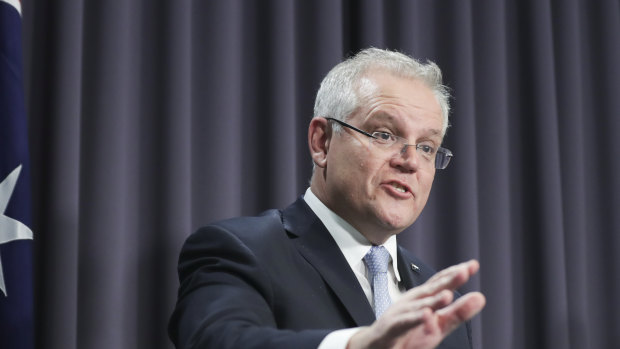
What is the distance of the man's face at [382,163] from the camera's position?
1.69 m

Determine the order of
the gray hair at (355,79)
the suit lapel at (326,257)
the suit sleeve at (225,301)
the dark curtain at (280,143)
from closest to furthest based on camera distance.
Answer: the suit sleeve at (225,301), the suit lapel at (326,257), the gray hair at (355,79), the dark curtain at (280,143)

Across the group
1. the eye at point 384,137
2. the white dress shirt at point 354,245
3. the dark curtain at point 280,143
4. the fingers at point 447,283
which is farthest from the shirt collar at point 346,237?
the fingers at point 447,283

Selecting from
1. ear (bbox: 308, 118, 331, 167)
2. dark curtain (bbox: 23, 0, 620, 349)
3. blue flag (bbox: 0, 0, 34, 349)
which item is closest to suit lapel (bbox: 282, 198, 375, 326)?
ear (bbox: 308, 118, 331, 167)

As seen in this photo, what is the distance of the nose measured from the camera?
1701mm

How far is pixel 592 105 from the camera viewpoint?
2979 millimetres

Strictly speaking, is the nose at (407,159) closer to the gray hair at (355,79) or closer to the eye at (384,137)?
the eye at (384,137)

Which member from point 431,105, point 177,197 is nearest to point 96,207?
point 177,197

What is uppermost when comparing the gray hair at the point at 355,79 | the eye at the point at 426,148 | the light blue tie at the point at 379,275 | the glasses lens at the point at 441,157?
the gray hair at the point at 355,79

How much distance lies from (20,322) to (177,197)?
0.62 meters

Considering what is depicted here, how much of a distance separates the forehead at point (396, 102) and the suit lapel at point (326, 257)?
0.95 feet

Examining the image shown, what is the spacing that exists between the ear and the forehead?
0.33 feet

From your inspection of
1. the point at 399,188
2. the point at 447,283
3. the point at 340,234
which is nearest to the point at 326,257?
the point at 340,234

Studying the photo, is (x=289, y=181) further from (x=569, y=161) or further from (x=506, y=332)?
(x=569, y=161)

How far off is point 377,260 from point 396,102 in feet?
1.31
